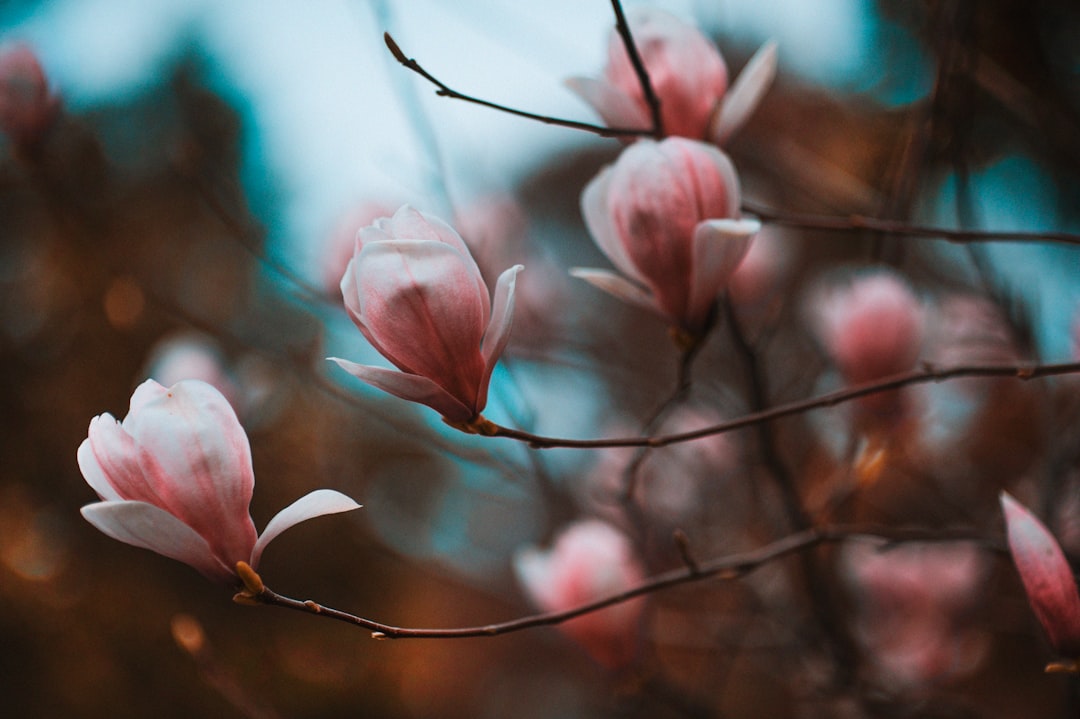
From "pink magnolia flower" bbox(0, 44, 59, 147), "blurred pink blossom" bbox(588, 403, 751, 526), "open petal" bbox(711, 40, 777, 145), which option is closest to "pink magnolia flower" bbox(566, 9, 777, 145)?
"open petal" bbox(711, 40, 777, 145)

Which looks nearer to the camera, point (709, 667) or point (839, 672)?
point (839, 672)

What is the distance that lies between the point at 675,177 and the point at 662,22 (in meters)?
0.17

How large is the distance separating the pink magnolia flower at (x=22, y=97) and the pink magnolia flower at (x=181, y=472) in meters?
0.84

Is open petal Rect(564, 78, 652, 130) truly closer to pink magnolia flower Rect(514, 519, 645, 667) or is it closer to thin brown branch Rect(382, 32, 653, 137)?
thin brown branch Rect(382, 32, 653, 137)

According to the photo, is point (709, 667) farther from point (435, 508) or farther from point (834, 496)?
point (834, 496)

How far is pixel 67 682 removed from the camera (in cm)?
212

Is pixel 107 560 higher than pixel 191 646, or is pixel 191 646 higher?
pixel 191 646

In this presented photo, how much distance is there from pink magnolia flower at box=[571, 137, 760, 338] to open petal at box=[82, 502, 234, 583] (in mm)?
273

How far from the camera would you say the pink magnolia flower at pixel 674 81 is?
0.59m

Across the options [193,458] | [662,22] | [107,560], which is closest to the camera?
[193,458]

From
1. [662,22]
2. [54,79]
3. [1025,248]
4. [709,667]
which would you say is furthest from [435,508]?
[662,22]

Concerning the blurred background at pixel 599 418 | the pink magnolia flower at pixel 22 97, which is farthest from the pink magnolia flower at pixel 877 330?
the pink magnolia flower at pixel 22 97

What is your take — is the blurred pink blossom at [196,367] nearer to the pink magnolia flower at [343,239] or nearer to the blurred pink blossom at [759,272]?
the pink magnolia flower at [343,239]

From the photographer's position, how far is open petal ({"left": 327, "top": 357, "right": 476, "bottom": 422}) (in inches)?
16.7
